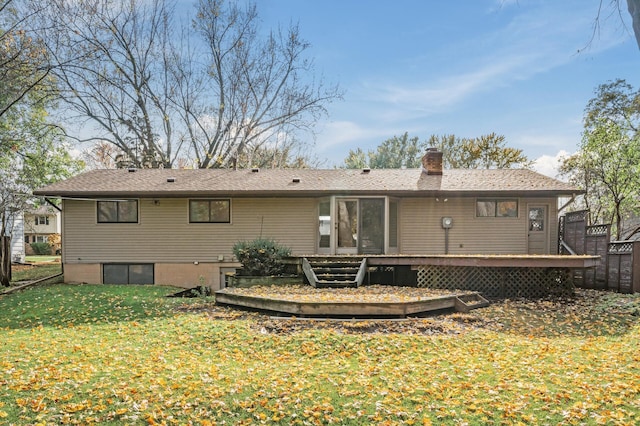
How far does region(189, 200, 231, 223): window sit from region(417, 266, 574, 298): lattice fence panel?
6832 millimetres

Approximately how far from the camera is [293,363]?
593 centimetres

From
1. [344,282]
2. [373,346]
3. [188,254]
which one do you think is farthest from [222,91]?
[373,346]

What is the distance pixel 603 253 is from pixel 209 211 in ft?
37.5

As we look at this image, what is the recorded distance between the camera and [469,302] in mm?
9977

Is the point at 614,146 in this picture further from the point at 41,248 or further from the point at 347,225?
the point at 41,248

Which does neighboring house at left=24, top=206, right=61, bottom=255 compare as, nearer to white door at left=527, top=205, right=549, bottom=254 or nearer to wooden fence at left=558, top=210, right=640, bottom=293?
white door at left=527, top=205, right=549, bottom=254

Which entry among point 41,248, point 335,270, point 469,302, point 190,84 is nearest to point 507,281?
point 469,302

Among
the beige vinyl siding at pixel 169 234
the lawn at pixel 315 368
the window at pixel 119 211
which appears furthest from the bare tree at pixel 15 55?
the lawn at pixel 315 368

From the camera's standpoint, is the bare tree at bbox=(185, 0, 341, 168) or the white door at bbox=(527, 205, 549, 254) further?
the bare tree at bbox=(185, 0, 341, 168)

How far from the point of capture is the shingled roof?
14.0 m

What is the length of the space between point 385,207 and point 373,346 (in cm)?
795

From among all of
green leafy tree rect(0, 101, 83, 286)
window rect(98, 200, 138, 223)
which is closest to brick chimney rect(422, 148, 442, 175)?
window rect(98, 200, 138, 223)

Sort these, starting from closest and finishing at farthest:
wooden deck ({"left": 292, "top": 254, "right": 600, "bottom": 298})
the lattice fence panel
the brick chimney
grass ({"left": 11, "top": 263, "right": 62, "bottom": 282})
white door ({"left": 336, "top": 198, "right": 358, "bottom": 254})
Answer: wooden deck ({"left": 292, "top": 254, "right": 600, "bottom": 298})
the lattice fence panel
white door ({"left": 336, "top": 198, "right": 358, "bottom": 254})
the brick chimney
grass ({"left": 11, "top": 263, "right": 62, "bottom": 282})

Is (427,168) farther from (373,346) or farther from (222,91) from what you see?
(222,91)
